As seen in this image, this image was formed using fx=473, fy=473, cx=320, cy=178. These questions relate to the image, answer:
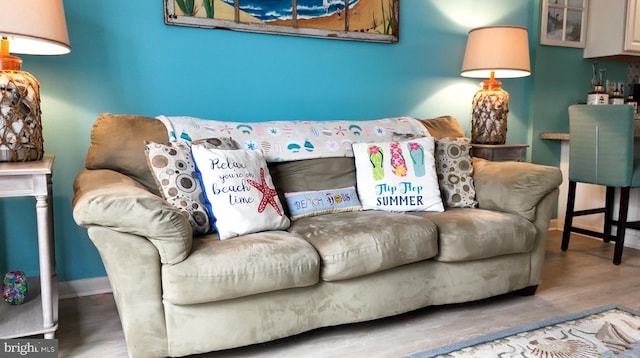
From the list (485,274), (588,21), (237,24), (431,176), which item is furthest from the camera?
(588,21)

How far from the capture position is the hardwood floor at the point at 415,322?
178 centimetres

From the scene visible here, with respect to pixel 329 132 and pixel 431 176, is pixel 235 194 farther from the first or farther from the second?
pixel 431 176

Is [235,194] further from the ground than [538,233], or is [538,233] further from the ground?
[235,194]

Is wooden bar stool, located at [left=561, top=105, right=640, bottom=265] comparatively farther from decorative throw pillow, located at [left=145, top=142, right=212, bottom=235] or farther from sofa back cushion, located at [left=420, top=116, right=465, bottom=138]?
decorative throw pillow, located at [left=145, top=142, right=212, bottom=235]

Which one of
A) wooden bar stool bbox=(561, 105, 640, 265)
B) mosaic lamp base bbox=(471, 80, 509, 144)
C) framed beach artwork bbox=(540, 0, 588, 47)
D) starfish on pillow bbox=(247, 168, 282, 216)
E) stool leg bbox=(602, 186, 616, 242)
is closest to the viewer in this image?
starfish on pillow bbox=(247, 168, 282, 216)

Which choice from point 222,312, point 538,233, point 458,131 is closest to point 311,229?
point 222,312

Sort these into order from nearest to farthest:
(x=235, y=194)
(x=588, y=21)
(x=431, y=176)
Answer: (x=235, y=194), (x=431, y=176), (x=588, y=21)

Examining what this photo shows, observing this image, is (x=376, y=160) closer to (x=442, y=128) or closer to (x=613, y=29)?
(x=442, y=128)

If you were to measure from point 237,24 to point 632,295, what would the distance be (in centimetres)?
242

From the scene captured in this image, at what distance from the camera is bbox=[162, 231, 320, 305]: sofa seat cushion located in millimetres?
1536

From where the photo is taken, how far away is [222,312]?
1.63m

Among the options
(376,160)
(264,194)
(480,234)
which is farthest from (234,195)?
(480,234)

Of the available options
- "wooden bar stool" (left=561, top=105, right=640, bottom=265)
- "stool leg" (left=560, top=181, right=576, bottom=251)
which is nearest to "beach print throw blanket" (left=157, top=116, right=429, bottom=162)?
"wooden bar stool" (left=561, top=105, right=640, bottom=265)

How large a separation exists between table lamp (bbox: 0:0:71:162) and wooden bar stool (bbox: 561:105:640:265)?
111 inches
